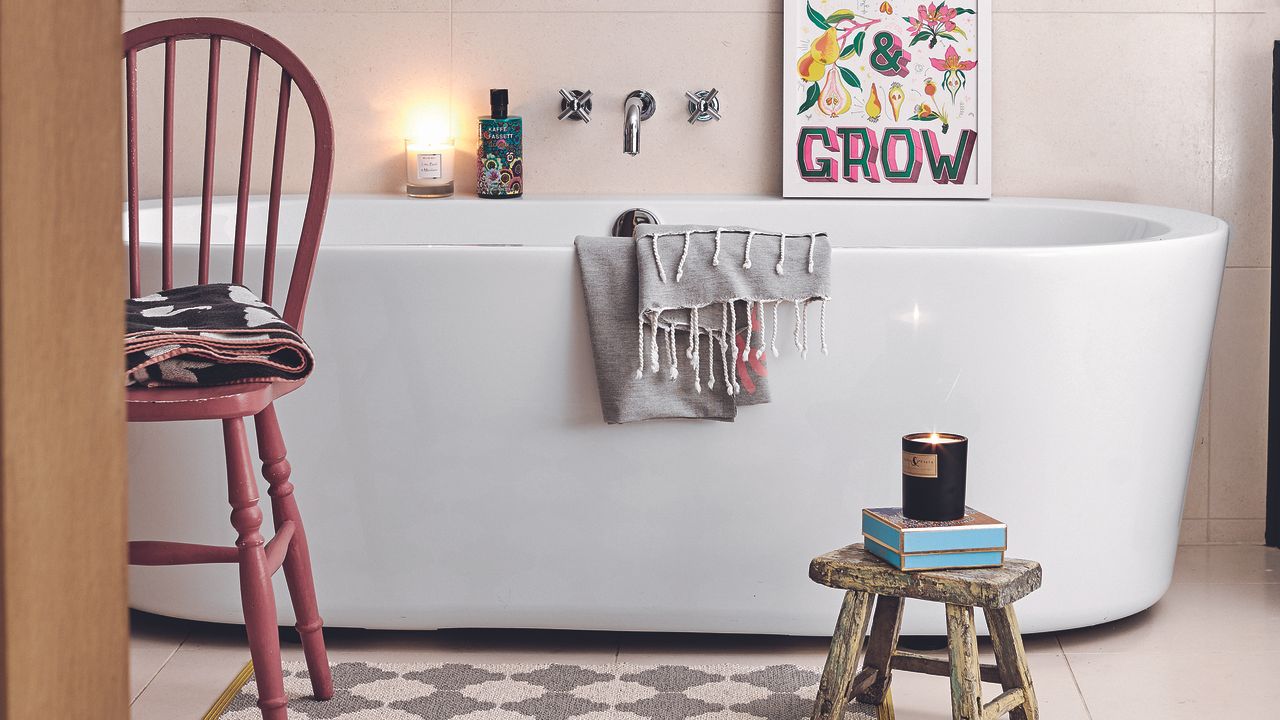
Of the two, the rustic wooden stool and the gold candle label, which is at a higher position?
the gold candle label

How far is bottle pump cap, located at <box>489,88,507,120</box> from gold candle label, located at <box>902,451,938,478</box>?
140 centimetres

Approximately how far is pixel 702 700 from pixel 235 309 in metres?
0.82

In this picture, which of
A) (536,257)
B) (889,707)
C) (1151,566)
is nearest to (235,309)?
(536,257)

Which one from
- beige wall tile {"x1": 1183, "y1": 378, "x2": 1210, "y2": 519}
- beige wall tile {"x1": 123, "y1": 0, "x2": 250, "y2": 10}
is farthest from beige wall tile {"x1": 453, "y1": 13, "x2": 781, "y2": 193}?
beige wall tile {"x1": 1183, "y1": 378, "x2": 1210, "y2": 519}

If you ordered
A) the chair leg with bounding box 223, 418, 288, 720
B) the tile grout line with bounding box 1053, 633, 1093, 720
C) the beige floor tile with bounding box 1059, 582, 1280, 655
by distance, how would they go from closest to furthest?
the chair leg with bounding box 223, 418, 288, 720 < the tile grout line with bounding box 1053, 633, 1093, 720 < the beige floor tile with bounding box 1059, 582, 1280, 655

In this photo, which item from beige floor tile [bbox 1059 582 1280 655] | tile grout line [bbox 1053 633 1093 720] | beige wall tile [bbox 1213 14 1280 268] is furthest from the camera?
beige wall tile [bbox 1213 14 1280 268]

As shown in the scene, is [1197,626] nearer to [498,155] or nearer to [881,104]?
[881,104]

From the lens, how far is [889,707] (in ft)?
5.27

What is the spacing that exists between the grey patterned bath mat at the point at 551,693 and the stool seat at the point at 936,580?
264 millimetres

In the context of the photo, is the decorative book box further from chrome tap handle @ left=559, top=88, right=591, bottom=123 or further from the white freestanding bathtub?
chrome tap handle @ left=559, top=88, right=591, bottom=123

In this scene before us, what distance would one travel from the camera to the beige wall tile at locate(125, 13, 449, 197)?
2652 mm

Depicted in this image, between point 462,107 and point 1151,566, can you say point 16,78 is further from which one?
point 462,107

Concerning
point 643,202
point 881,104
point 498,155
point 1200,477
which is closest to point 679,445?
point 643,202

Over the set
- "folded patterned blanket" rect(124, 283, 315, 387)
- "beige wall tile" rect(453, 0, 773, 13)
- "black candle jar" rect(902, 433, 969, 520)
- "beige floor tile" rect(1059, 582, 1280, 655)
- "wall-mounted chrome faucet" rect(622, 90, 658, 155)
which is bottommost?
"beige floor tile" rect(1059, 582, 1280, 655)
